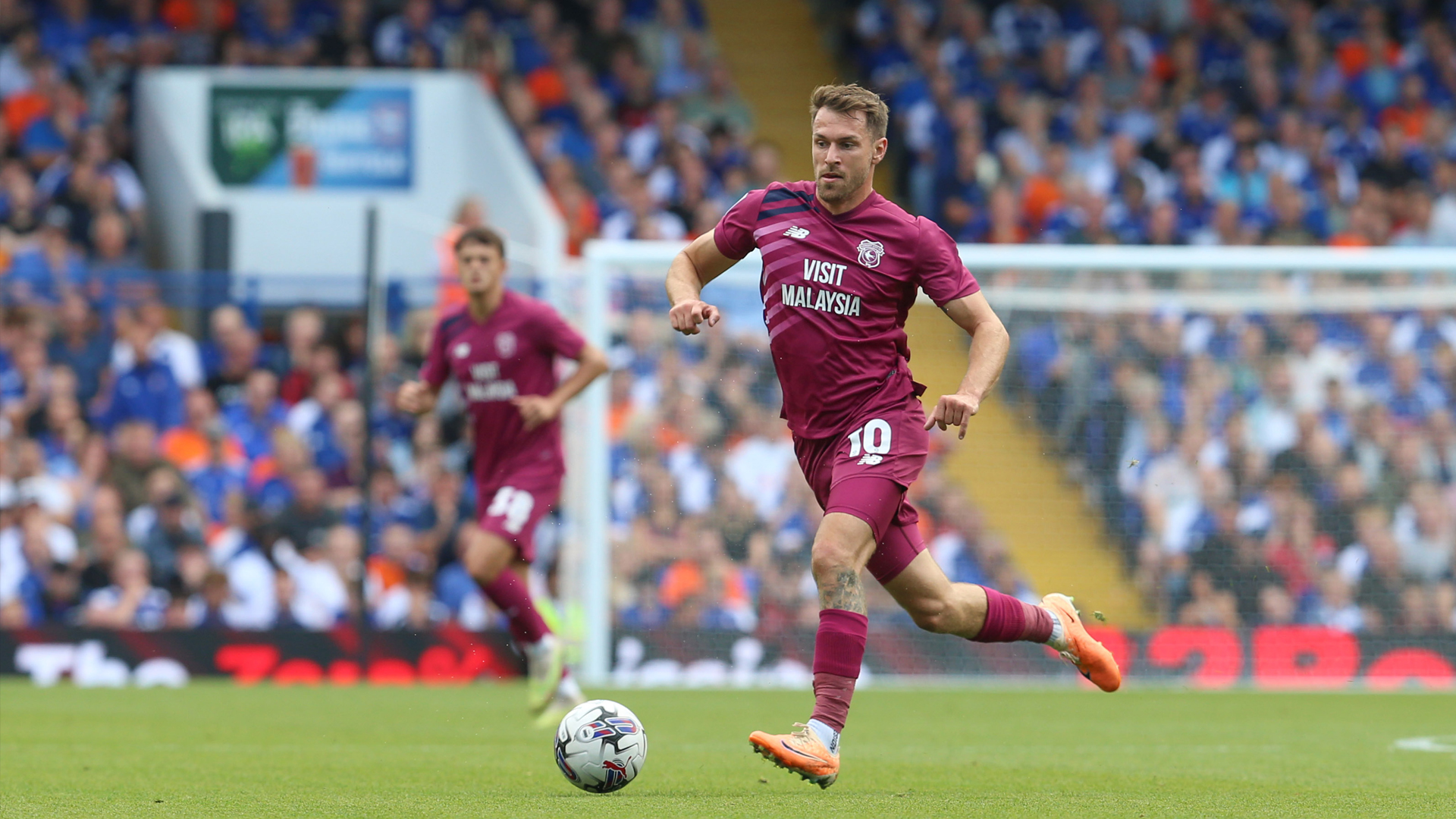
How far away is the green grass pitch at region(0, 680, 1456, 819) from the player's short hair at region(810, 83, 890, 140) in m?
2.13

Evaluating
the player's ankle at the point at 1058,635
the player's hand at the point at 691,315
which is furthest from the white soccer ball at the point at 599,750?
the player's ankle at the point at 1058,635

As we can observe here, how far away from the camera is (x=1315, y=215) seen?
1702 cm

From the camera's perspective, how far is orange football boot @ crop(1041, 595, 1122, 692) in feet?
22.6

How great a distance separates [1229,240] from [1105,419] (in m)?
4.16

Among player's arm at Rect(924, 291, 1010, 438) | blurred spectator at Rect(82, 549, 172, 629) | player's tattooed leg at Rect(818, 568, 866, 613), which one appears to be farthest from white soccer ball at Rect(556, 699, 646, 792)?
blurred spectator at Rect(82, 549, 172, 629)

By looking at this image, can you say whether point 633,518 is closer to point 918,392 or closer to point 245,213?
point 245,213

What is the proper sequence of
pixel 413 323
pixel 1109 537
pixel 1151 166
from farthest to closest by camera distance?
1. pixel 1151 166
2. pixel 413 323
3. pixel 1109 537

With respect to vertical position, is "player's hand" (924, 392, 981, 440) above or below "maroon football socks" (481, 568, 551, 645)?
above

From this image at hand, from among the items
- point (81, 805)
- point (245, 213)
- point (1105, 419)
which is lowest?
point (81, 805)

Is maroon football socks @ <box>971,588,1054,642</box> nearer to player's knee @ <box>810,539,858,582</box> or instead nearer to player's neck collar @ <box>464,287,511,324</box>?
player's knee @ <box>810,539,858,582</box>

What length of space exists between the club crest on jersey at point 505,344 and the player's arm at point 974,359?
3.71 metres

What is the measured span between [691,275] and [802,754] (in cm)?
170

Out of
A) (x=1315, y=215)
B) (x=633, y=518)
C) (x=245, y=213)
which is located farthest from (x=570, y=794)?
(x=1315, y=215)

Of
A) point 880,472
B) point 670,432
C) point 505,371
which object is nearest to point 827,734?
point 880,472
